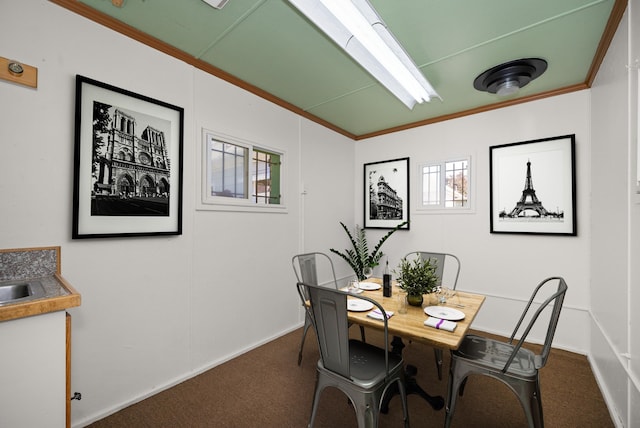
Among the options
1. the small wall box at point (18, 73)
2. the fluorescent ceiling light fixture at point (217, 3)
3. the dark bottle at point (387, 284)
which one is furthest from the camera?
the dark bottle at point (387, 284)

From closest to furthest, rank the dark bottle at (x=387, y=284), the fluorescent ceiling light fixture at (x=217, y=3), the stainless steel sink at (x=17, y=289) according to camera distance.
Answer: the stainless steel sink at (x=17, y=289)
the fluorescent ceiling light fixture at (x=217, y=3)
the dark bottle at (x=387, y=284)

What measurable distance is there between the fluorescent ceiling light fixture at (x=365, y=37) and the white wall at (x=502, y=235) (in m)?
1.37

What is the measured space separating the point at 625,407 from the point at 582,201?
1.80m

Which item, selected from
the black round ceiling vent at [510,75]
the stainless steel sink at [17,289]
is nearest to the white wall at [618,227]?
the black round ceiling vent at [510,75]

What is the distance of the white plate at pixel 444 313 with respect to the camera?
1646 millimetres

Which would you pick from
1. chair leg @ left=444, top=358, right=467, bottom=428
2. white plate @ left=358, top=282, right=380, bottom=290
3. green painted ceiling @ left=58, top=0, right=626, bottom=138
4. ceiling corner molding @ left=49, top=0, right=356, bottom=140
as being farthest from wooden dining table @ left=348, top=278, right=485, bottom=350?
ceiling corner molding @ left=49, top=0, right=356, bottom=140

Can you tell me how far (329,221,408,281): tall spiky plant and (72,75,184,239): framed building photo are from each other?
7.15 feet

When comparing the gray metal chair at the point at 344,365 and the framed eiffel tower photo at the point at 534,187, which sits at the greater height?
the framed eiffel tower photo at the point at 534,187

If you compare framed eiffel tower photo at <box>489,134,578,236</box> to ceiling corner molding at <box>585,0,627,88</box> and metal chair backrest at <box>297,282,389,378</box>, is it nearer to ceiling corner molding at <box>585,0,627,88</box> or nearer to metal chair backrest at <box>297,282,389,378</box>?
ceiling corner molding at <box>585,0,627,88</box>

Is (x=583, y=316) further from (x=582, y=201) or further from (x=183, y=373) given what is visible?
(x=183, y=373)

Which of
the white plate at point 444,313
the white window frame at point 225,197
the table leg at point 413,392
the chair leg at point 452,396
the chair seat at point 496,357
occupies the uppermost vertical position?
the white window frame at point 225,197

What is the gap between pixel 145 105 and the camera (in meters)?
1.98

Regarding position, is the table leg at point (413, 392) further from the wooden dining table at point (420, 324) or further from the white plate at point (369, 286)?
the white plate at point (369, 286)

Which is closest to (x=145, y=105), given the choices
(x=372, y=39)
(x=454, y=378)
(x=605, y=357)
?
(x=372, y=39)
